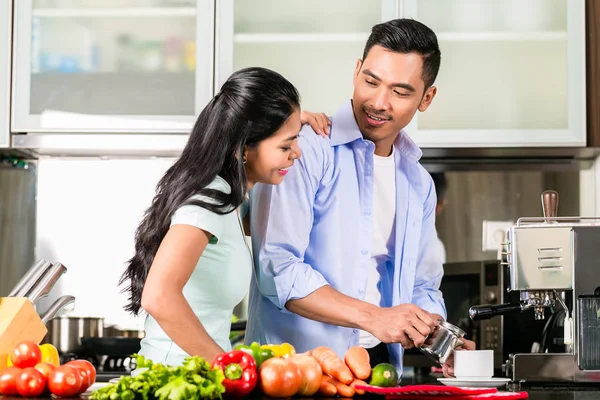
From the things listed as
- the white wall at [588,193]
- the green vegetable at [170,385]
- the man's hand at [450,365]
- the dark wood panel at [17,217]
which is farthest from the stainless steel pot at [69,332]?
the green vegetable at [170,385]

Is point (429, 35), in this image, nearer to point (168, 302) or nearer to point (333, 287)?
point (333, 287)

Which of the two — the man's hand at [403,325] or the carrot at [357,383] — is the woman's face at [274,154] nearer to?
the man's hand at [403,325]

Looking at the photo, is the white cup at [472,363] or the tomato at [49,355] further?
the white cup at [472,363]

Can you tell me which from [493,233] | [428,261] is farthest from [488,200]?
[428,261]

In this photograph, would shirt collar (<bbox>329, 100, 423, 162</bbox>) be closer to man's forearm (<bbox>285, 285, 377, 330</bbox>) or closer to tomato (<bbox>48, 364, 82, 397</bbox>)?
man's forearm (<bbox>285, 285, 377, 330</bbox>)

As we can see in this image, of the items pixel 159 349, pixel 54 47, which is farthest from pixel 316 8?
pixel 159 349

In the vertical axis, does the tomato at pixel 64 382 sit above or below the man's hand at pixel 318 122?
below

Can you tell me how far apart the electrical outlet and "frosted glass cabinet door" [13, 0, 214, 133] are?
1.07m

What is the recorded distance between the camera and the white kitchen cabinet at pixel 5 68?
2902 millimetres

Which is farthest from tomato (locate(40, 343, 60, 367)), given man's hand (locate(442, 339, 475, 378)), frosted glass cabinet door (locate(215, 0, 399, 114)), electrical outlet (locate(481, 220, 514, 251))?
electrical outlet (locate(481, 220, 514, 251))

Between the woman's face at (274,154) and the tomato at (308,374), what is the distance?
1.62 ft

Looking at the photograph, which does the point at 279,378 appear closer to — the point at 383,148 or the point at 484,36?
the point at 383,148

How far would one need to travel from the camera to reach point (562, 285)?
1.88 metres

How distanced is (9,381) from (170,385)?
37 centimetres
